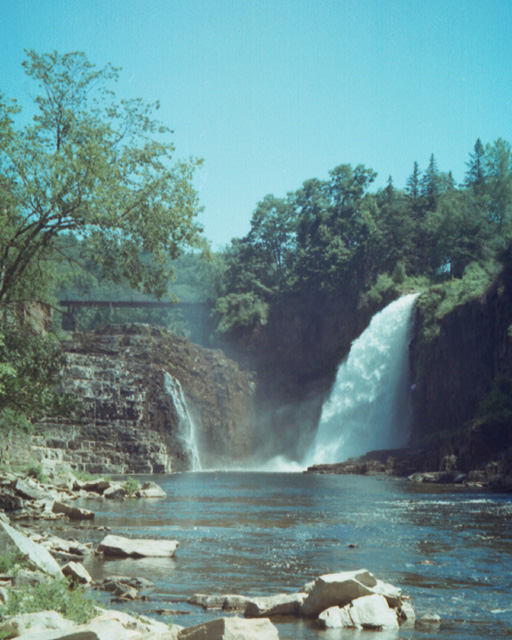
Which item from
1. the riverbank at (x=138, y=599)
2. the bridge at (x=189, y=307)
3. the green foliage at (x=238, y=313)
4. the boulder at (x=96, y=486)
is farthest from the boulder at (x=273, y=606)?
the green foliage at (x=238, y=313)

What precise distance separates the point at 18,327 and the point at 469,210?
205 ft

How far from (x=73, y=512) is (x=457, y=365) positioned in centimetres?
3932

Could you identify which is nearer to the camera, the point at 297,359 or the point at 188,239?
the point at 188,239

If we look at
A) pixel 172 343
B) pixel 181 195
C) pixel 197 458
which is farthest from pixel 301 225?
pixel 181 195

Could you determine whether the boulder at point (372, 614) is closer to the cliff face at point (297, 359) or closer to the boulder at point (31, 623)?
the boulder at point (31, 623)

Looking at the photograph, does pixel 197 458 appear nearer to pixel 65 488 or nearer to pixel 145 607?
pixel 65 488

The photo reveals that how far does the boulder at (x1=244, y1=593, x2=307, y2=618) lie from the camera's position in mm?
10844

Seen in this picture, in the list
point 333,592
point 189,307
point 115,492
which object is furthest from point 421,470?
point 189,307

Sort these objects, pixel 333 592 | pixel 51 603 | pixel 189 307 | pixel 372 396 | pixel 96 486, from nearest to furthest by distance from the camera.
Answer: pixel 51 603 → pixel 333 592 → pixel 96 486 → pixel 372 396 → pixel 189 307

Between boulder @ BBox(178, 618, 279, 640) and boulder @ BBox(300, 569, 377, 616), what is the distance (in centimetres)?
246

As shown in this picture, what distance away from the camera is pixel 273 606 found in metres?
10.9

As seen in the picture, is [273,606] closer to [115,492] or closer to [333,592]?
[333,592]

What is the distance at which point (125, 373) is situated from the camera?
182 ft

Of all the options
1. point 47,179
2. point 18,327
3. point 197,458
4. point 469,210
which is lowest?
point 197,458
